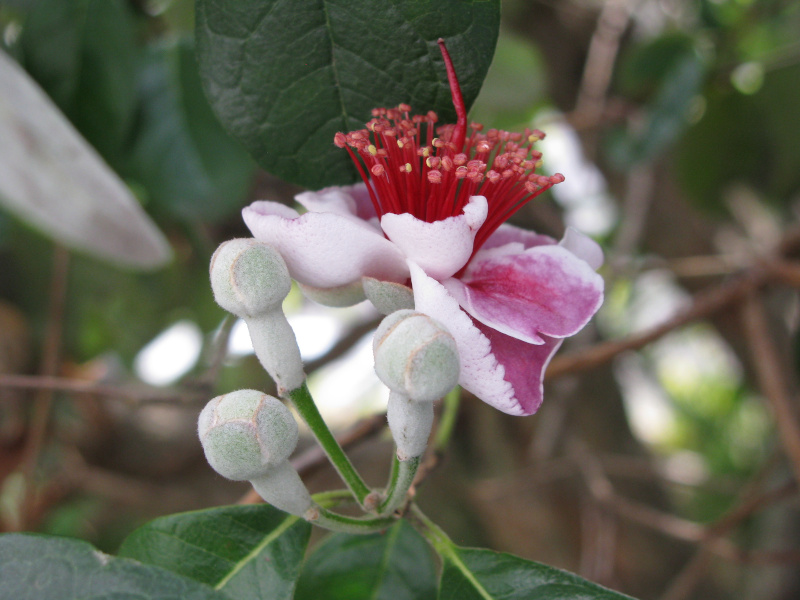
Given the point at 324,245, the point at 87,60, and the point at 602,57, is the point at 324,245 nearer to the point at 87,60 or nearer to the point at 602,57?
the point at 87,60

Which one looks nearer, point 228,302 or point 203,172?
point 228,302

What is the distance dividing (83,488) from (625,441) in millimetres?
1509

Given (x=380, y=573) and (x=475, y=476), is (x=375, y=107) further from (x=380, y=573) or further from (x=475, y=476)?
(x=475, y=476)

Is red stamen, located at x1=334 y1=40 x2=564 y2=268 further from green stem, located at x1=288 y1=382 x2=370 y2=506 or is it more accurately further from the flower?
green stem, located at x1=288 y1=382 x2=370 y2=506

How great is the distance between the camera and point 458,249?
55cm

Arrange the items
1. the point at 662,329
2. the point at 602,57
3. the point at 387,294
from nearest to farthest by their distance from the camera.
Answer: the point at 387,294 → the point at 662,329 → the point at 602,57

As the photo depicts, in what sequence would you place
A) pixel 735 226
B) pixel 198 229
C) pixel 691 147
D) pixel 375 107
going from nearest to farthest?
pixel 375 107 < pixel 198 229 < pixel 691 147 < pixel 735 226

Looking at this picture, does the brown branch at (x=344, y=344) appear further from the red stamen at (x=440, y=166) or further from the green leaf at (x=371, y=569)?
the red stamen at (x=440, y=166)

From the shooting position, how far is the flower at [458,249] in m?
0.54

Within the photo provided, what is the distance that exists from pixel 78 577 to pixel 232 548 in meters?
0.14

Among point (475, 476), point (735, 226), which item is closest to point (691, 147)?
point (735, 226)

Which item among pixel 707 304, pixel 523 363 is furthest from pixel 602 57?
pixel 523 363

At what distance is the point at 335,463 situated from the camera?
58cm

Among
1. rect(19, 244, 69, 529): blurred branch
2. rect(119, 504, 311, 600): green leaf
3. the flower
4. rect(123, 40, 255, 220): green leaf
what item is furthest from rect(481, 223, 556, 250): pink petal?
rect(19, 244, 69, 529): blurred branch
